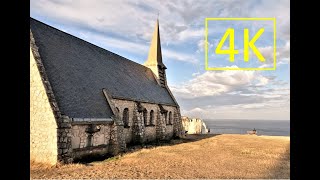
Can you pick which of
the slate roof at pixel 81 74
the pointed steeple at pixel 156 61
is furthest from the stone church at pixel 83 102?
the pointed steeple at pixel 156 61

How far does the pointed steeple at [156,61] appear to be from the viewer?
115ft

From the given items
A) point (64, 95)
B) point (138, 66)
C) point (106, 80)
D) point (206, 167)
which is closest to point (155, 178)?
point (206, 167)

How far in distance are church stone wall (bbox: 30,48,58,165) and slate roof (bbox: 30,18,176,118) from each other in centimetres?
98

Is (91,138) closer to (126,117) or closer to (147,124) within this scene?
(126,117)

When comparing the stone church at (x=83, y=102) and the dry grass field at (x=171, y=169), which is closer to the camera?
the dry grass field at (x=171, y=169)

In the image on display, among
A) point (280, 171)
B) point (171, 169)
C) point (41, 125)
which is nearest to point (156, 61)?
point (41, 125)

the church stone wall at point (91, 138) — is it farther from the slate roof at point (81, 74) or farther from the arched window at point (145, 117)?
the arched window at point (145, 117)

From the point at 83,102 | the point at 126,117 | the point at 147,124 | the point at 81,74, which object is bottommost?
the point at 147,124

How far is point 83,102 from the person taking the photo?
1716 cm

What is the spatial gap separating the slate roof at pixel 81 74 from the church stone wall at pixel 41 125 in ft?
3.21

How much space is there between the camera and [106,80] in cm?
2189

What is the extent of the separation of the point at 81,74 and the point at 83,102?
2.97 meters

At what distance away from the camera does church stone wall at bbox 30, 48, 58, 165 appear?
1398 cm

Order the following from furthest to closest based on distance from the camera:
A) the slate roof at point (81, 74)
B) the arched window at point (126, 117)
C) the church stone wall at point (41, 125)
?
the arched window at point (126, 117) → the slate roof at point (81, 74) → the church stone wall at point (41, 125)
